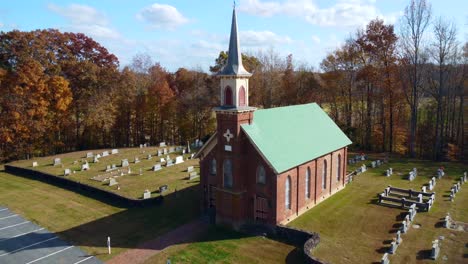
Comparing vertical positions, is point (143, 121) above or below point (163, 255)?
above

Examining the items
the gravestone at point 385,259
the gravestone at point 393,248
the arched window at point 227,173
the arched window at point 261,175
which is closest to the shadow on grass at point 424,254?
the gravestone at point 393,248

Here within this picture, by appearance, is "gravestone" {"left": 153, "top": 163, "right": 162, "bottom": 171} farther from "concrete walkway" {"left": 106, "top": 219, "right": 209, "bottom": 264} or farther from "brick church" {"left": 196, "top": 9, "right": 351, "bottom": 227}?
"concrete walkway" {"left": 106, "top": 219, "right": 209, "bottom": 264}

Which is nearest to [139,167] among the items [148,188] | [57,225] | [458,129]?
[148,188]

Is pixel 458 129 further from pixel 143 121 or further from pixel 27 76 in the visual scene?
pixel 27 76

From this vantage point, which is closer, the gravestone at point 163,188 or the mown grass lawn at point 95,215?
the mown grass lawn at point 95,215

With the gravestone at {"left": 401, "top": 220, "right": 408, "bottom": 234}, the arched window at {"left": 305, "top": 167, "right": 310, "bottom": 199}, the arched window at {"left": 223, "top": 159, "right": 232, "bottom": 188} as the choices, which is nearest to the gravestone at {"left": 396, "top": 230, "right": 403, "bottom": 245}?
the gravestone at {"left": 401, "top": 220, "right": 408, "bottom": 234}

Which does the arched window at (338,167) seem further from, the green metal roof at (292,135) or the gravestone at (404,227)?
the gravestone at (404,227)
